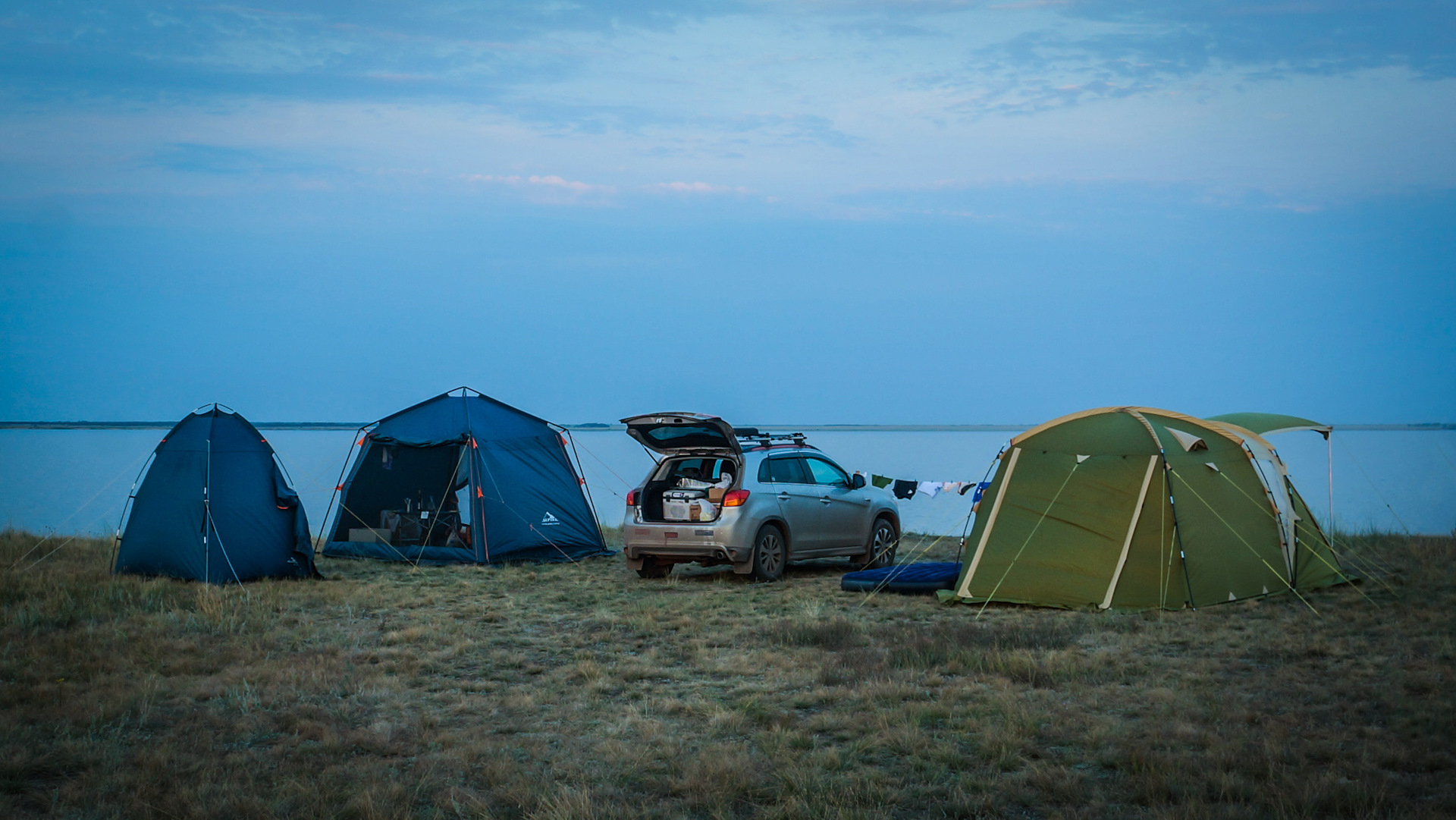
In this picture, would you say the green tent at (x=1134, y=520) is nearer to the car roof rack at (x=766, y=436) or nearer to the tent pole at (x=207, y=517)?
the car roof rack at (x=766, y=436)

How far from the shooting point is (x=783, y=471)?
13188 millimetres

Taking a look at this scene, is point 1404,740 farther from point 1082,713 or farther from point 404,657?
point 404,657

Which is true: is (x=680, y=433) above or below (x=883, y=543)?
above

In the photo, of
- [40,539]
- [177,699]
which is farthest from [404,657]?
[40,539]

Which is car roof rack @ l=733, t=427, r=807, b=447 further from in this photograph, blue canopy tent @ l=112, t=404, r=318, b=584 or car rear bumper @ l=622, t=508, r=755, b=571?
blue canopy tent @ l=112, t=404, r=318, b=584

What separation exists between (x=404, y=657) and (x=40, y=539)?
35.0 ft

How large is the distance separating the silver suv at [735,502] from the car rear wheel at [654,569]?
1 centimetres

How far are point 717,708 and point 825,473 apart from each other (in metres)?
7.25

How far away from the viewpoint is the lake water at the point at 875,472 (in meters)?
24.3

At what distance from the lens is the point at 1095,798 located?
4.93m

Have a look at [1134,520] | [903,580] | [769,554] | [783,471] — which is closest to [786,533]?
[769,554]

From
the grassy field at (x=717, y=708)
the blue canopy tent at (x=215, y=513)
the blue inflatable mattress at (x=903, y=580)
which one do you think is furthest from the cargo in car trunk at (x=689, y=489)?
the blue canopy tent at (x=215, y=513)

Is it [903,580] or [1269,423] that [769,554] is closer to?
[903,580]

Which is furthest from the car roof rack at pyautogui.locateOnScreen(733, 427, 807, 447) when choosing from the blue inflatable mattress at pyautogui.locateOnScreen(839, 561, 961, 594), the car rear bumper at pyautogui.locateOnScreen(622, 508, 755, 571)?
the blue inflatable mattress at pyautogui.locateOnScreen(839, 561, 961, 594)
